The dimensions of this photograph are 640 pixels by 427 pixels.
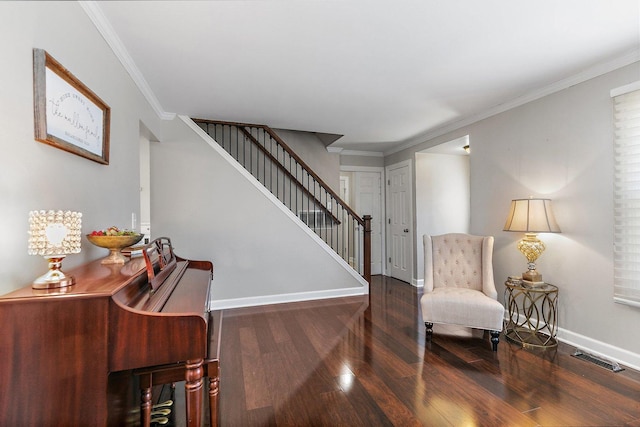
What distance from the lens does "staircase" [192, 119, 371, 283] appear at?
4297 mm

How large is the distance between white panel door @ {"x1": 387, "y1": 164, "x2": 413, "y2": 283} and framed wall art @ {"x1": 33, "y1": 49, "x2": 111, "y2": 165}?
14.0 feet

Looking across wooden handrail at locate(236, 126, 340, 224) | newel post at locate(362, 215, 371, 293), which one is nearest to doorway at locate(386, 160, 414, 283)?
newel post at locate(362, 215, 371, 293)

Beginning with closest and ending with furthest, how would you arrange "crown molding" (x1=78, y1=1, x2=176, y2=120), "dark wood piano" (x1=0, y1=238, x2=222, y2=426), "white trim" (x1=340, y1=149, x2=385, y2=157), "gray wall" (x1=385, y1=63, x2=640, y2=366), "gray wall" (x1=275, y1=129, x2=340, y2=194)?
"dark wood piano" (x1=0, y1=238, x2=222, y2=426)
"crown molding" (x1=78, y1=1, x2=176, y2=120)
"gray wall" (x1=385, y1=63, x2=640, y2=366)
"gray wall" (x1=275, y1=129, x2=340, y2=194)
"white trim" (x1=340, y1=149, x2=385, y2=157)

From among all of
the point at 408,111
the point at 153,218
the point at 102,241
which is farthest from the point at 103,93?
the point at 408,111

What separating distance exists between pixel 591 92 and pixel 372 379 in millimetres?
2984

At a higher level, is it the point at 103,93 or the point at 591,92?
the point at 591,92

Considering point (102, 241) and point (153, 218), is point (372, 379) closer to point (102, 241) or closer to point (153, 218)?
point (102, 241)

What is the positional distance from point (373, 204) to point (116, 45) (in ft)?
14.8

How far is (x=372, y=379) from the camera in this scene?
6.76 feet

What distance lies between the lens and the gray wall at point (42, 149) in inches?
43.2

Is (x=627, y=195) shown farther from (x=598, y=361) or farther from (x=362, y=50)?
(x=362, y=50)

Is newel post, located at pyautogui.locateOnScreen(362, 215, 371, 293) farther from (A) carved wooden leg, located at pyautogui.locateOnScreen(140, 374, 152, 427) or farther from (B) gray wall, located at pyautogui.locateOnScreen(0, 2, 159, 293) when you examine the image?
(A) carved wooden leg, located at pyautogui.locateOnScreen(140, 374, 152, 427)

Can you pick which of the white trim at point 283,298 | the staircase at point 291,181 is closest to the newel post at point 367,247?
the staircase at point 291,181

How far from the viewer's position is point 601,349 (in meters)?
2.40
